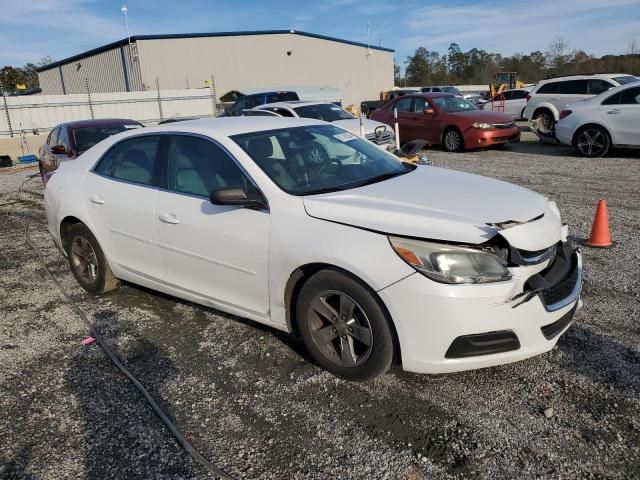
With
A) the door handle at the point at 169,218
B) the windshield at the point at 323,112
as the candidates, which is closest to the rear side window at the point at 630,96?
the windshield at the point at 323,112

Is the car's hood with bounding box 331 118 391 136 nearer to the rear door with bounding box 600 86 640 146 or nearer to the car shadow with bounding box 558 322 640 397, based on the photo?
the rear door with bounding box 600 86 640 146

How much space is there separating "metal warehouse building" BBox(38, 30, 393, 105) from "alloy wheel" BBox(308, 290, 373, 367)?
128 feet

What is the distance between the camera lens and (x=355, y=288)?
2.96 meters

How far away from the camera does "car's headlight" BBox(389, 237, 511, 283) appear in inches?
110

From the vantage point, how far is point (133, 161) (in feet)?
14.3

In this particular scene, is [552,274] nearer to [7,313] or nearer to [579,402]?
[579,402]

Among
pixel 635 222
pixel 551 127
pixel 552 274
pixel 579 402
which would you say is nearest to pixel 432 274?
pixel 552 274

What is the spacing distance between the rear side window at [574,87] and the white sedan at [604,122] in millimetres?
4662

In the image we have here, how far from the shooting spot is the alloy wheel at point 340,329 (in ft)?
10.0

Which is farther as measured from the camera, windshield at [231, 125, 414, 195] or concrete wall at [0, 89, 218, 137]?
concrete wall at [0, 89, 218, 137]

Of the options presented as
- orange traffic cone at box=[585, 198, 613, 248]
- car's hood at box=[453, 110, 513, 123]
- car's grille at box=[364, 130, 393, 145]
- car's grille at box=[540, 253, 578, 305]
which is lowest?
orange traffic cone at box=[585, 198, 613, 248]

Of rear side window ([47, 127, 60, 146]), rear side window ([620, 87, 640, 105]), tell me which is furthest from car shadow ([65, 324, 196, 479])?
rear side window ([620, 87, 640, 105])

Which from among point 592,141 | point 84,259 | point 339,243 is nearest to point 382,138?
point 592,141

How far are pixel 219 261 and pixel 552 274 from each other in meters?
2.12
